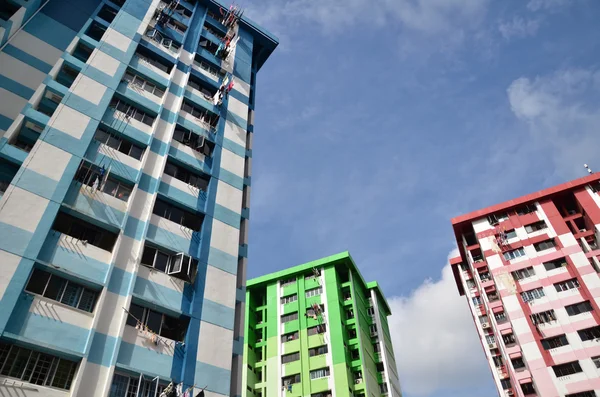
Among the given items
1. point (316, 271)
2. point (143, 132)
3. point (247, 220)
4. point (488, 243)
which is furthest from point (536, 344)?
point (143, 132)

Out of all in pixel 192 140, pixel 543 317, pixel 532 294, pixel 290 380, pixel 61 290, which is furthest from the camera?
pixel 290 380

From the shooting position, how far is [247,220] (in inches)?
1064

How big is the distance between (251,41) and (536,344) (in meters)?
38.8

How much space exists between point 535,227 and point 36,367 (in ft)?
155

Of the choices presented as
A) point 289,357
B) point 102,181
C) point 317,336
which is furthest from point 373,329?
point 102,181

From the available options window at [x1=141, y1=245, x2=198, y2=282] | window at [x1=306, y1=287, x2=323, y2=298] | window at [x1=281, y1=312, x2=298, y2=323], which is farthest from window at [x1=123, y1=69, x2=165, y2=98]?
window at [x1=306, y1=287, x2=323, y2=298]

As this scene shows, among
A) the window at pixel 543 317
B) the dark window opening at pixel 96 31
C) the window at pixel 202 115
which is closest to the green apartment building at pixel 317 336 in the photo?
the window at pixel 543 317

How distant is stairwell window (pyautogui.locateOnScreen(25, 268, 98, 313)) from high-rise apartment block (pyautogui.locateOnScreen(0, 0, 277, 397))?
0.04 meters

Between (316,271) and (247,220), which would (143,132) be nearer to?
(247,220)

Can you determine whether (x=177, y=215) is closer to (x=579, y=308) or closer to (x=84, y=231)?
(x=84, y=231)

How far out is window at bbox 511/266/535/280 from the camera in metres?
43.5

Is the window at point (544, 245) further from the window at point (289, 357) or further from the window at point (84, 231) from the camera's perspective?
the window at point (84, 231)

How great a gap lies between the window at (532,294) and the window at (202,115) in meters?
34.4

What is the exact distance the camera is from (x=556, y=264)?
140ft
